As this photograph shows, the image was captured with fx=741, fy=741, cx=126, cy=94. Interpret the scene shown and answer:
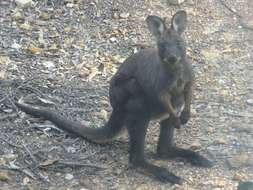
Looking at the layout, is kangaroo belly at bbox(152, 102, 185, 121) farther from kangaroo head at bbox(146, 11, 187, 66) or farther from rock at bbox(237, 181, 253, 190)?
rock at bbox(237, 181, 253, 190)

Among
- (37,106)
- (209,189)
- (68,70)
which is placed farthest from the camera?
(68,70)

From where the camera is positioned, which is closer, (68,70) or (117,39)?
(68,70)

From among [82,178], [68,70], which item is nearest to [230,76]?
[68,70]

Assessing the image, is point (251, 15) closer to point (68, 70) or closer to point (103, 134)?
point (68, 70)

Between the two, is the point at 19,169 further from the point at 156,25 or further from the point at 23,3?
the point at 23,3

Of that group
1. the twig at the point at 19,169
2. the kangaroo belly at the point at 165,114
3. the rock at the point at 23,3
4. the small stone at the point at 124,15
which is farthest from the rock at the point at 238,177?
Result: the rock at the point at 23,3

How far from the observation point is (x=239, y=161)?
20.0 ft

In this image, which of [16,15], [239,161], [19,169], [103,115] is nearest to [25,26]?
[16,15]

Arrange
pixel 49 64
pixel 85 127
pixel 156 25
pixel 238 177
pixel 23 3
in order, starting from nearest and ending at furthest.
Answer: pixel 156 25, pixel 238 177, pixel 85 127, pixel 49 64, pixel 23 3

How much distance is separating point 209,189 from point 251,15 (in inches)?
131

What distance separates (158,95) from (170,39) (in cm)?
45

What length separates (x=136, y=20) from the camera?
8.34 m

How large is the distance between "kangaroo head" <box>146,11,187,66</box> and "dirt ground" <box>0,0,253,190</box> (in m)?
1.01

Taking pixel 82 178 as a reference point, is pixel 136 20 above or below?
above
